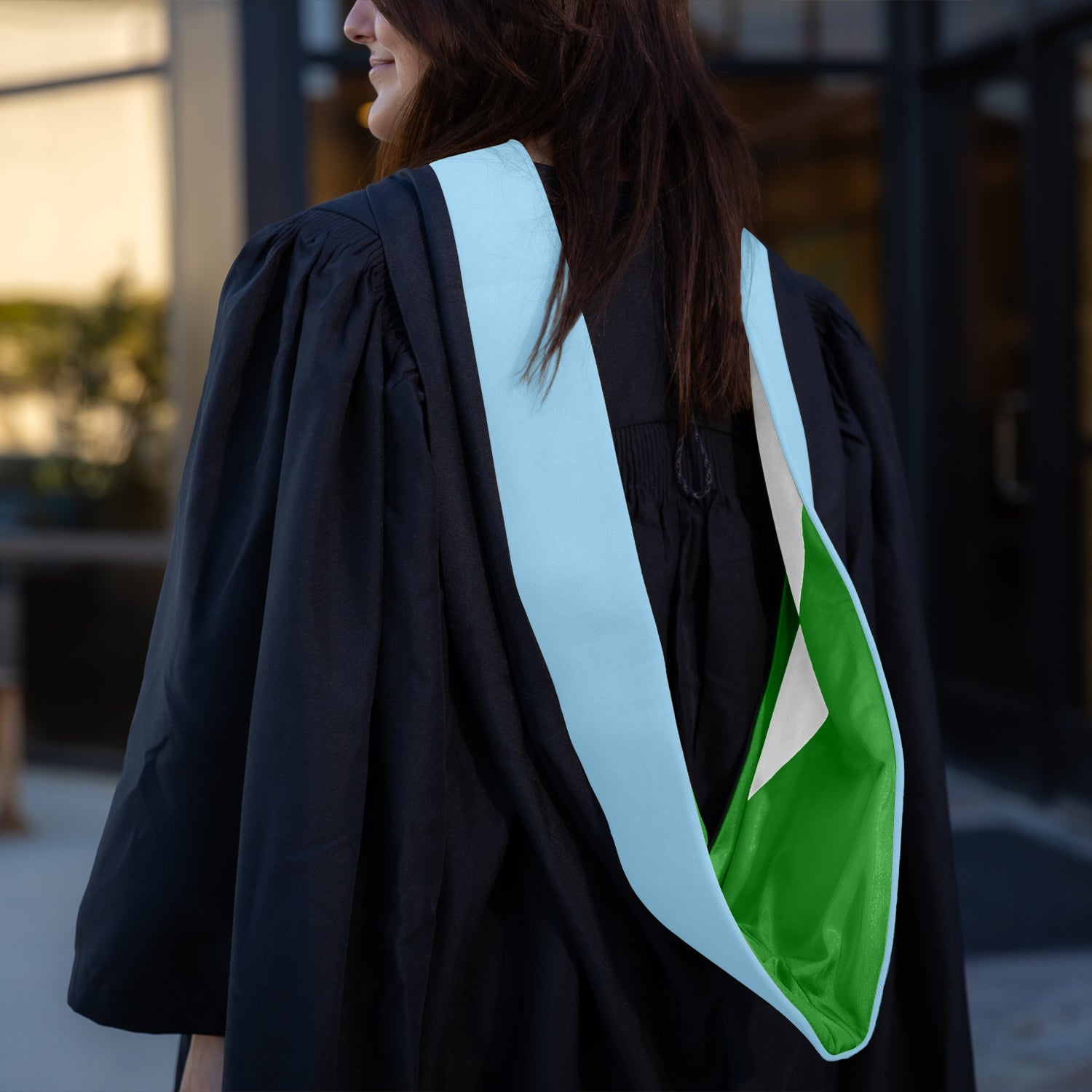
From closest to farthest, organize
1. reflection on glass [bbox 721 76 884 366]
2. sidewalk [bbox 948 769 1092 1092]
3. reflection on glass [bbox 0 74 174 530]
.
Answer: sidewalk [bbox 948 769 1092 1092]
reflection on glass [bbox 0 74 174 530]
reflection on glass [bbox 721 76 884 366]

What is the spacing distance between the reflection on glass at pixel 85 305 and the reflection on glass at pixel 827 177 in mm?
2313

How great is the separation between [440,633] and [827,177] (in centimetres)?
444

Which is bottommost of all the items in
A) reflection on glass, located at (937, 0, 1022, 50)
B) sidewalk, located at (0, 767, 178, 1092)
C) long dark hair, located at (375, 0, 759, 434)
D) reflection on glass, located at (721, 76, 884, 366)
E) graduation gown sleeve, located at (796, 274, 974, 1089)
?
sidewalk, located at (0, 767, 178, 1092)

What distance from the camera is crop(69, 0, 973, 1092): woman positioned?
93 cm

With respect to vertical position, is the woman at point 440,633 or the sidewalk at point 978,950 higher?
the woman at point 440,633

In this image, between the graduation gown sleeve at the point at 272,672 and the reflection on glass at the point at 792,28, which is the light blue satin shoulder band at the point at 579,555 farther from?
the reflection on glass at the point at 792,28

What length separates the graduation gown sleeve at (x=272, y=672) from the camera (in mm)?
917

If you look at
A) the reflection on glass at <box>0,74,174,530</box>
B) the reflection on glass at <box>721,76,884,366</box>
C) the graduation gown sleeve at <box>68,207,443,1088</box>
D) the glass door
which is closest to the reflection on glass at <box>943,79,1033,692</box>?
the glass door

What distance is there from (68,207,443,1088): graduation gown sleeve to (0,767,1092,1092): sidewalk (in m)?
1.65

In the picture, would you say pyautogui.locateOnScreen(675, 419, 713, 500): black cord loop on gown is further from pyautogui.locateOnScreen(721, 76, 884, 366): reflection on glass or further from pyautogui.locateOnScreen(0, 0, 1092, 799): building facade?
pyautogui.locateOnScreen(721, 76, 884, 366): reflection on glass

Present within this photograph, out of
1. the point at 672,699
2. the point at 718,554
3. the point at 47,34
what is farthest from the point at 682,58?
the point at 47,34

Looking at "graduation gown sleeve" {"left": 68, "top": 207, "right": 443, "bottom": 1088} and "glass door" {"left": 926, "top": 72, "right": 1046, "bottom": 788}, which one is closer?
"graduation gown sleeve" {"left": 68, "top": 207, "right": 443, "bottom": 1088}

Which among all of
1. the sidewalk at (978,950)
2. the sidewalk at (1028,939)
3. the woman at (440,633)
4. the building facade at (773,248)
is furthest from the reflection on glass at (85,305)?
the woman at (440,633)

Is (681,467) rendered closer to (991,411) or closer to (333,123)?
(333,123)
